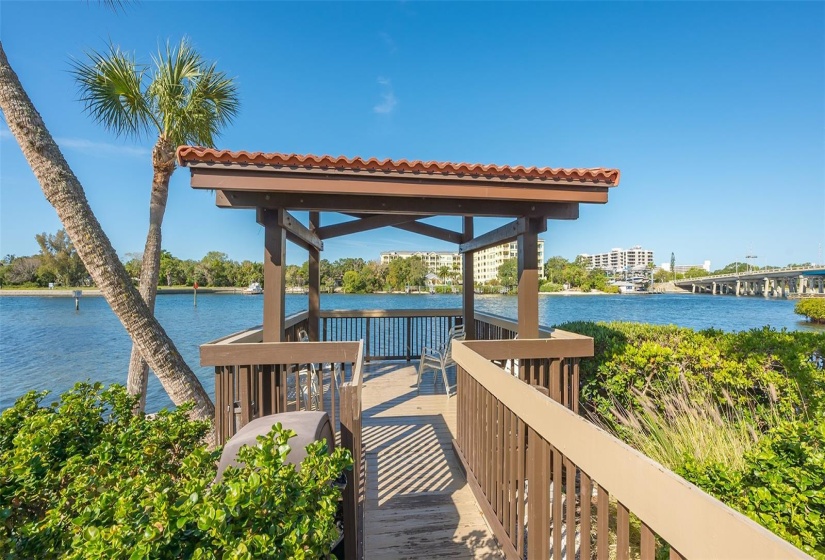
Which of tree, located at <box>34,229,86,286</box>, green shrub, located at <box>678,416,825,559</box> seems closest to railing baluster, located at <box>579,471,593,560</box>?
green shrub, located at <box>678,416,825,559</box>

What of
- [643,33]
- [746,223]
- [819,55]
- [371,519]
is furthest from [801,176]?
[371,519]

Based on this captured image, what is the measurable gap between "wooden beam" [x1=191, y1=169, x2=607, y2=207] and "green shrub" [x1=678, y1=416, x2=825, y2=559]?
6.09 feet

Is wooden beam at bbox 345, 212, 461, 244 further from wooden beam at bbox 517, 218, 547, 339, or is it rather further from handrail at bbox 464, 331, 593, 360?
handrail at bbox 464, 331, 593, 360

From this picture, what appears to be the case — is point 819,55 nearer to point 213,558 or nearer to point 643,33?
point 643,33

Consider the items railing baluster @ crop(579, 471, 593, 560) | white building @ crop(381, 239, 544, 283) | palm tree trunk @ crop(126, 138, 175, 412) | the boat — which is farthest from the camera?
white building @ crop(381, 239, 544, 283)

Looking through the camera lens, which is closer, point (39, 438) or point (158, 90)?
point (39, 438)

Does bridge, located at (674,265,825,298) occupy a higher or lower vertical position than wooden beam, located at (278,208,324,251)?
lower

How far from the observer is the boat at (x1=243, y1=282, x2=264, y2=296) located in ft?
128

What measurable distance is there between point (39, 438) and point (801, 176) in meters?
23.7

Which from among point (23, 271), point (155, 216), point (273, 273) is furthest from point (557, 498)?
point (23, 271)

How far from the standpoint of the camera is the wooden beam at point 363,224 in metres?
4.46

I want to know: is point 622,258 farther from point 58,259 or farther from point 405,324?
point 58,259

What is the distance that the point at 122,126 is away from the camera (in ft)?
15.3

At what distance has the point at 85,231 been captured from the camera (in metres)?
3.05
